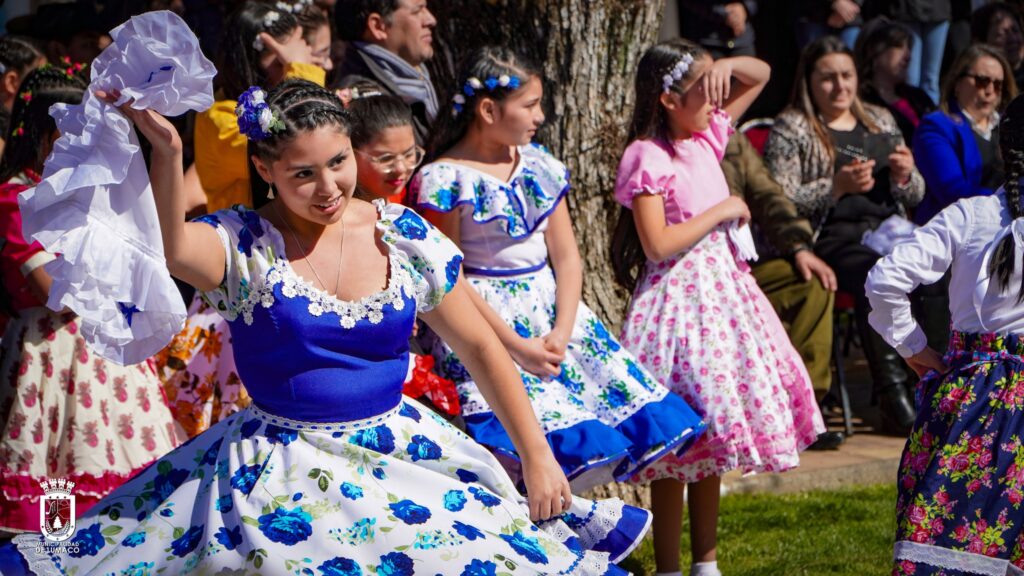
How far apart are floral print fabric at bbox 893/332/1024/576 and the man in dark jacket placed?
2.64m

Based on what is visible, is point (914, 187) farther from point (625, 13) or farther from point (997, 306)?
point (997, 306)

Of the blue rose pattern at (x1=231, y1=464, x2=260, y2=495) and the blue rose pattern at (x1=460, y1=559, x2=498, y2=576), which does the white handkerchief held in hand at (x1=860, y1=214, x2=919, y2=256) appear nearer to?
the blue rose pattern at (x1=460, y1=559, x2=498, y2=576)

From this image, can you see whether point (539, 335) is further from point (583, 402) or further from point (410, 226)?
point (410, 226)

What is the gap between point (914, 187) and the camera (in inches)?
279

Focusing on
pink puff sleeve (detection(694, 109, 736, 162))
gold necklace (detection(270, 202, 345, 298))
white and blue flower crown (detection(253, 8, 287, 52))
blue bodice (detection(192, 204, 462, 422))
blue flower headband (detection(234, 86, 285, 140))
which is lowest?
pink puff sleeve (detection(694, 109, 736, 162))

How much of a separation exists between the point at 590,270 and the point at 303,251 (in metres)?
2.30

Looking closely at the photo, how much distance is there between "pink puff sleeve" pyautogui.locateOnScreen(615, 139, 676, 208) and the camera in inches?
190

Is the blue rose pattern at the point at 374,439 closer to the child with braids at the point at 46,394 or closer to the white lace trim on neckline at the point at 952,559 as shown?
the white lace trim on neckline at the point at 952,559

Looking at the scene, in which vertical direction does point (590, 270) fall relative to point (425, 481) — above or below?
below

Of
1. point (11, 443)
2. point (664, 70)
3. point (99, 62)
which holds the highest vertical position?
point (99, 62)

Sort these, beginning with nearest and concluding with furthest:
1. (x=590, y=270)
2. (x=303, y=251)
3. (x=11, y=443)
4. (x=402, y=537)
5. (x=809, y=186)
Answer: (x=402, y=537)
(x=303, y=251)
(x=11, y=443)
(x=590, y=270)
(x=809, y=186)

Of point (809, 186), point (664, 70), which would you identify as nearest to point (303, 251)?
point (664, 70)

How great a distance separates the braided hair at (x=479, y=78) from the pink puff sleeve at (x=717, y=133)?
85cm

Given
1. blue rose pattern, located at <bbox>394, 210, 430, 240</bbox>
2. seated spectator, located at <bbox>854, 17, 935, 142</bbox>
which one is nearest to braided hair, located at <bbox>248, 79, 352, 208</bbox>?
blue rose pattern, located at <bbox>394, 210, 430, 240</bbox>
